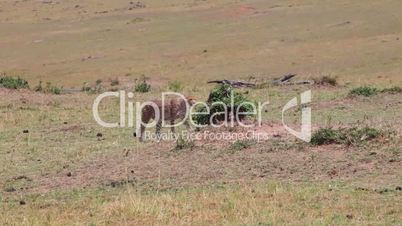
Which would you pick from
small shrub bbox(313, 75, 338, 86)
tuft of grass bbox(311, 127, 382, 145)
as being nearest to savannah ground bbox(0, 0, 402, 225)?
tuft of grass bbox(311, 127, 382, 145)

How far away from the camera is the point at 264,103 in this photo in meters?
21.7

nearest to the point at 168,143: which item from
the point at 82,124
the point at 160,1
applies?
the point at 82,124

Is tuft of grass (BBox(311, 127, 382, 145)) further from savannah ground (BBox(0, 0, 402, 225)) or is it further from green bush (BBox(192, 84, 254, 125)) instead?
green bush (BBox(192, 84, 254, 125))

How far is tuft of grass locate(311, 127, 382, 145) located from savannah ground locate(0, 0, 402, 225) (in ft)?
0.41

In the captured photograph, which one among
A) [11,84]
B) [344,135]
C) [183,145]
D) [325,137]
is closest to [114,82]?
[11,84]

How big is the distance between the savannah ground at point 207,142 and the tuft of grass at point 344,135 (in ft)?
0.41

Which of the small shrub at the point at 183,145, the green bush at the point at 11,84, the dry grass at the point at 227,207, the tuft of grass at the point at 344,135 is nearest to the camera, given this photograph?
the dry grass at the point at 227,207

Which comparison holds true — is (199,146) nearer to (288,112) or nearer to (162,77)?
(288,112)

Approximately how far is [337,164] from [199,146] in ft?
9.78

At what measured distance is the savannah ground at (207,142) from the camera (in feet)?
30.6

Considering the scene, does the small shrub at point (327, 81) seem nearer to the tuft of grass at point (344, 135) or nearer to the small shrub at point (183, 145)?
the tuft of grass at point (344, 135)

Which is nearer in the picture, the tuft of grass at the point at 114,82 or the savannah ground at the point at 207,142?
the savannah ground at the point at 207,142

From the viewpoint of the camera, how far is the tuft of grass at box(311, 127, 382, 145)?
12797 mm

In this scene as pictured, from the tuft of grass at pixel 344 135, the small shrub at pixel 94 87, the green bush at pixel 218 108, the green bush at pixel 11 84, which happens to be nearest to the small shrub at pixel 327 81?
the small shrub at pixel 94 87
